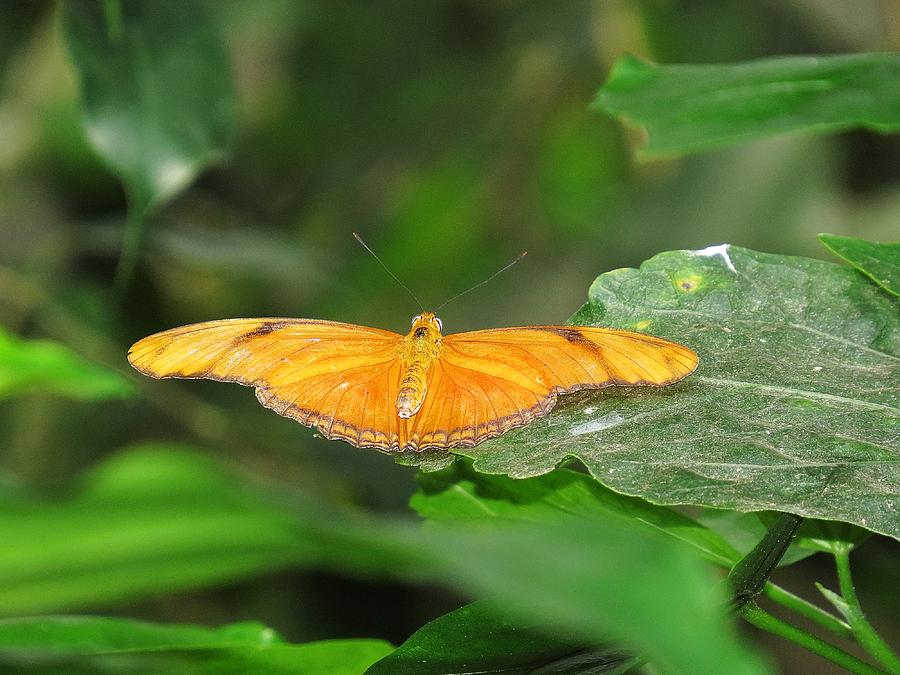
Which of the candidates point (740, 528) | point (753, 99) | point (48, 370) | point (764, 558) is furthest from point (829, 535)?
point (48, 370)

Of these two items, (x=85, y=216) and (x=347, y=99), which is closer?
(x=85, y=216)

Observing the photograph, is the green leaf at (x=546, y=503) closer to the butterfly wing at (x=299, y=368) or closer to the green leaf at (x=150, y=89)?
the butterfly wing at (x=299, y=368)

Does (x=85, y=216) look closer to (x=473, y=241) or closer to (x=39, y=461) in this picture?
(x=39, y=461)

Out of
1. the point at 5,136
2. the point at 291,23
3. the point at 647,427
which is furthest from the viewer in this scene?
the point at 291,23

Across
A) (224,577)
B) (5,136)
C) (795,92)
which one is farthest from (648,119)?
(5,136)

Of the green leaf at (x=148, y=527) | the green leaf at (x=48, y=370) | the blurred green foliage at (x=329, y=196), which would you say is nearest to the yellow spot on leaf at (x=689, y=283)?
the blurred green foliage at (x=329, y=196)

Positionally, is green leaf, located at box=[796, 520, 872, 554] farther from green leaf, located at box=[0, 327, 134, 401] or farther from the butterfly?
green leaf, located at box=[0, 327, 134, 401]

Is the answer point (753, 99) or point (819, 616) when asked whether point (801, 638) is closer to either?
point (819, 616)
